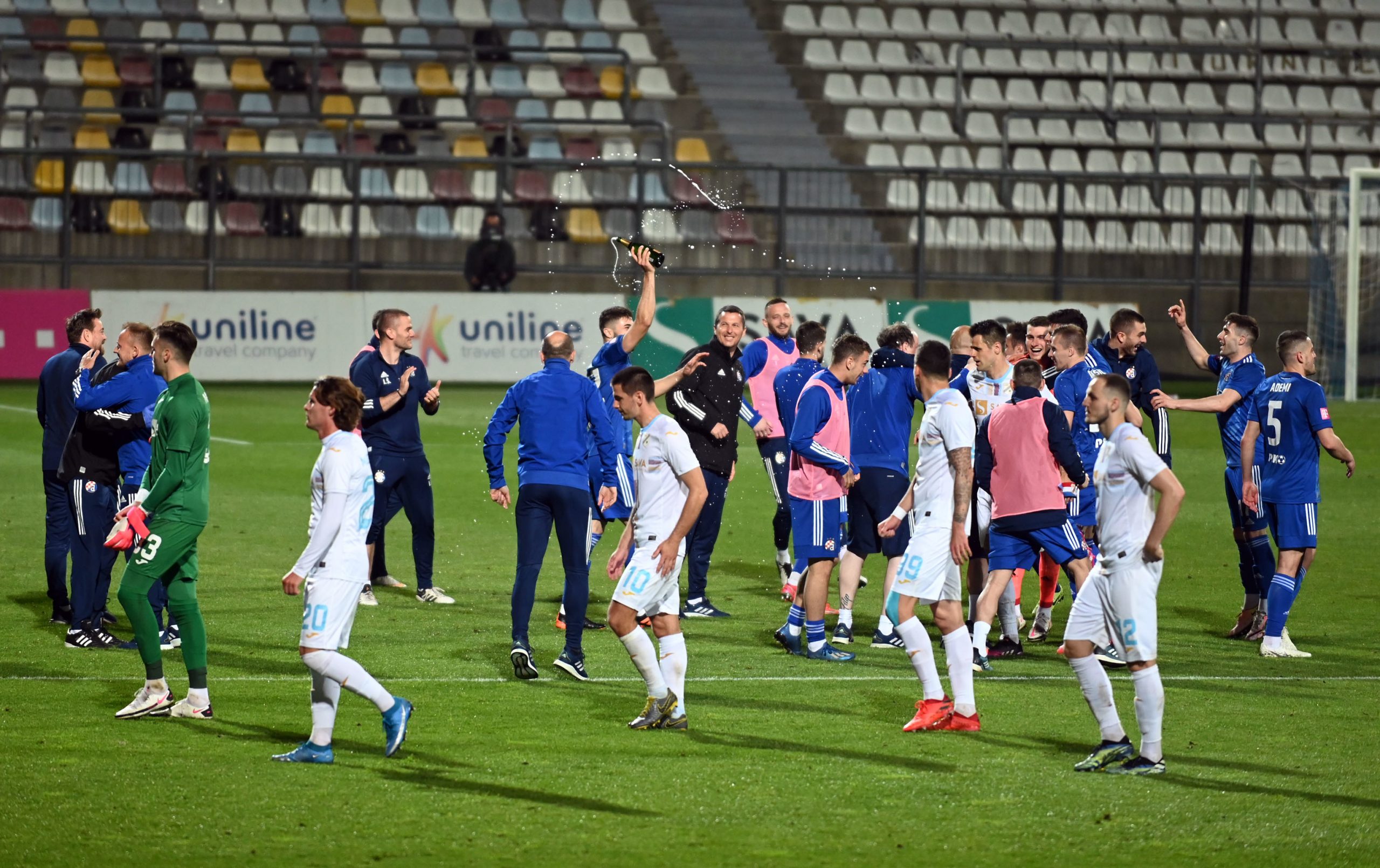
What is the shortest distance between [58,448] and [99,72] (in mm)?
21853

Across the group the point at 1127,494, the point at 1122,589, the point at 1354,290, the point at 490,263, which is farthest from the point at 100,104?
the point at 1122,589

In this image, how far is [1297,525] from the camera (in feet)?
33.0

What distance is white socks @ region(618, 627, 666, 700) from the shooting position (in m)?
7.79

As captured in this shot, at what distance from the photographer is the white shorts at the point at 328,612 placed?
23.0ft

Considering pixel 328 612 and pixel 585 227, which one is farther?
pixel 585 227

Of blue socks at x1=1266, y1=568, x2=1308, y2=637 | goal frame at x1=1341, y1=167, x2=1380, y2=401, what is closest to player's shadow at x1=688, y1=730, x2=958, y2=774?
blue socks at x1=1266, y1=568, x2=1308, y2=637

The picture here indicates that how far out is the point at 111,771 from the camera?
6961 millimetres

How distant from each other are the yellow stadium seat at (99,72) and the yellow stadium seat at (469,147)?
6457 mm

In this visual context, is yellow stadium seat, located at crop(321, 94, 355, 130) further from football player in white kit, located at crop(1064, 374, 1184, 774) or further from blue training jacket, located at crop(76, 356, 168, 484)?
football player in white kit, located at crop(1064, 374, 1184, 774)

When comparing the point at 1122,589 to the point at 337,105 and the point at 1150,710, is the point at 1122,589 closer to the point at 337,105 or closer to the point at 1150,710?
the point at 1150,710

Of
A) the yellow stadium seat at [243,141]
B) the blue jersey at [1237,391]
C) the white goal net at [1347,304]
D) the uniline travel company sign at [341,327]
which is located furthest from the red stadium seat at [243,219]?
the blue jersey at [1237,391]

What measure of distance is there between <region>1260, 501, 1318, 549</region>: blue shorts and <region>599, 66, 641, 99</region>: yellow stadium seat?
76.5 ft

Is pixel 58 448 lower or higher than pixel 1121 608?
higher

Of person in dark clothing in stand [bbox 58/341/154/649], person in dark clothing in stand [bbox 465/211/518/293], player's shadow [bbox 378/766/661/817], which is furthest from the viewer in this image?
person in dark clothing in stand [bbox 465/211/518/293]
